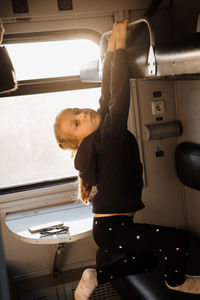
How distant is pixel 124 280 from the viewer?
11.5 feet

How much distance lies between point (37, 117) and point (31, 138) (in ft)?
0.72

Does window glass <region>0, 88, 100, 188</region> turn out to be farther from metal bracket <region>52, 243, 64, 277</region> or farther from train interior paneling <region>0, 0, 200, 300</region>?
metal bracket <region>52, 243, 64, 277</region>

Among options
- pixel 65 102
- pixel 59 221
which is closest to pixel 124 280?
pixel 59 221

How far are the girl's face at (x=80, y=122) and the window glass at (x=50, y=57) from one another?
4.48 ft

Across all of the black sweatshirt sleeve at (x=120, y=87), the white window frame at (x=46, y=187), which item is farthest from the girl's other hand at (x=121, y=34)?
the white window frame at (x=46, y=187)

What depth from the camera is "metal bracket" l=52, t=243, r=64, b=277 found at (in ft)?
12.1

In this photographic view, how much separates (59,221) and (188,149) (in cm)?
147

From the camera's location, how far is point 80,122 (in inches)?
102

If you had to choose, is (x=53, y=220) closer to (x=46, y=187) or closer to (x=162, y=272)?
(x=46, y=187)

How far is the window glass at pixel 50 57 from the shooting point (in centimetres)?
383

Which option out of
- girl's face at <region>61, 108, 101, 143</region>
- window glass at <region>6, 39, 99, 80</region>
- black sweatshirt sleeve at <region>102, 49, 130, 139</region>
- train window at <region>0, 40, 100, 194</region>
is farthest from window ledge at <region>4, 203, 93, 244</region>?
window glass at <region>6, 39, 99, 80</region>

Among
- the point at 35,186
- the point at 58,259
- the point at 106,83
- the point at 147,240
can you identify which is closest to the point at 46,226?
the point at 58,259

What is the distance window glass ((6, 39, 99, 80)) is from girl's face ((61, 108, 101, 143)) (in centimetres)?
137

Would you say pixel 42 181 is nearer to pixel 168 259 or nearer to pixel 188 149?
pixel 188 149
